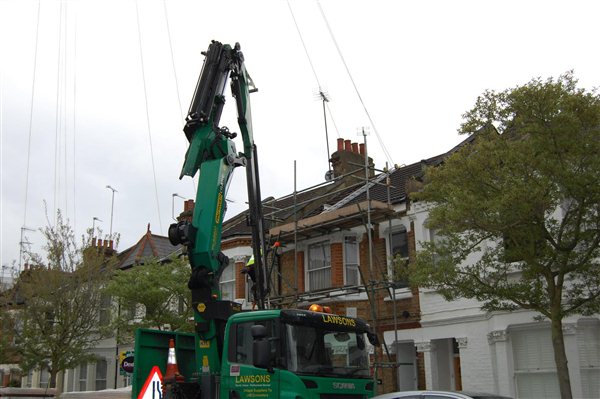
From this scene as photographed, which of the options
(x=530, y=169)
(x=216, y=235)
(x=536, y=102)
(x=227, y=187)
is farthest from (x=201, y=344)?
(x=536, y=102)

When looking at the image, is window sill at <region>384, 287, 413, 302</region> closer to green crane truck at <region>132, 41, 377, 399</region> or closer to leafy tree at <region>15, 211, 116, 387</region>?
green crane truck at <region>132, 41, 377, 399</region>

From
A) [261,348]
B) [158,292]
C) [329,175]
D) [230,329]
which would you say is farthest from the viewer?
[329,175]

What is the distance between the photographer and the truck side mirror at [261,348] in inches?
375

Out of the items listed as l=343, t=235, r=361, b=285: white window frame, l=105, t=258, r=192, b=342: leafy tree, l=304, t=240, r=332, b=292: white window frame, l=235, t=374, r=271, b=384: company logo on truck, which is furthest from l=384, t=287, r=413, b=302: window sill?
l=235, t=374, r=271, b=384: company logo on truck

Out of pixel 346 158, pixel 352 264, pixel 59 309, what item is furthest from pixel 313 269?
pixel 59 309

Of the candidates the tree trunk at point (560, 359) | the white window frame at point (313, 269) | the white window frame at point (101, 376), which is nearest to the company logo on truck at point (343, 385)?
the tree trunk at point (560, 359)

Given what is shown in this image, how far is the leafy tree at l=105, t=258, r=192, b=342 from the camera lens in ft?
78.3

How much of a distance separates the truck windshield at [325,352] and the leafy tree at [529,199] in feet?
10.3

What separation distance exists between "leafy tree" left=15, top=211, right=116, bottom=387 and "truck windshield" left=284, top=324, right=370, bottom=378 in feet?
57.3

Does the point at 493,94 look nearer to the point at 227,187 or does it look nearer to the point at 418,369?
the point at 227,187

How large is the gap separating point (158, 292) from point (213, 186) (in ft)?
41.8

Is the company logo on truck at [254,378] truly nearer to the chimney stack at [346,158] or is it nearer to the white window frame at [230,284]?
the white window frame at [230,284]

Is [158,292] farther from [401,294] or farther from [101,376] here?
[101,376]

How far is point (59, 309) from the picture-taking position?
2555 centimetres
